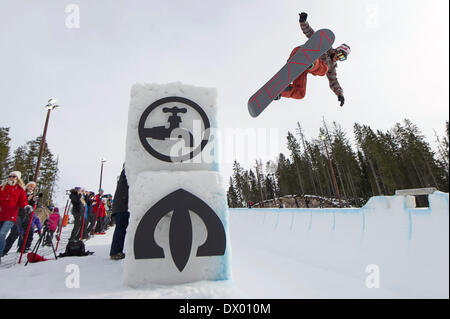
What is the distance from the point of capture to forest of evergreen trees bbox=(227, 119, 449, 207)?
27.2 metres

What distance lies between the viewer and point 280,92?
3109 millimetres

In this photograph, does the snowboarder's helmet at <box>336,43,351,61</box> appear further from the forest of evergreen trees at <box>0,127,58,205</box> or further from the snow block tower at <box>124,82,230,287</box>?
the forest of evergreen trees at <box>0,127,58,205</box>

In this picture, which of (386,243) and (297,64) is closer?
(386,243)

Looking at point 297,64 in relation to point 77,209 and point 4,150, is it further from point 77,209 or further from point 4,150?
point 4,150

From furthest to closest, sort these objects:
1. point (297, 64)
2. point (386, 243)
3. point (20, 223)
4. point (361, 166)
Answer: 1. point (361, 166)
2. point (20, 223)
3. point (297, 64)
4. point (386, 243)

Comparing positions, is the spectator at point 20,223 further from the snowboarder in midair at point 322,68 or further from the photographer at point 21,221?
the snowboarder in midair at point 322,68

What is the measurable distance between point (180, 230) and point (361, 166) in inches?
1627

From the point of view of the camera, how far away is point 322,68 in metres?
2.99

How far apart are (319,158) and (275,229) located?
118ft

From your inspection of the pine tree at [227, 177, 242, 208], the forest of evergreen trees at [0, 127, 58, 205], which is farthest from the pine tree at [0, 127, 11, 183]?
the pine tree at [227, 177, 242, 208]

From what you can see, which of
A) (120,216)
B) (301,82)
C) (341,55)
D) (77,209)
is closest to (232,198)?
(77,209)

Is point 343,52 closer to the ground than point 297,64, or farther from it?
farther from it

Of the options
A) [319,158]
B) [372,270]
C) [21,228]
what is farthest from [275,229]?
[319,158]
